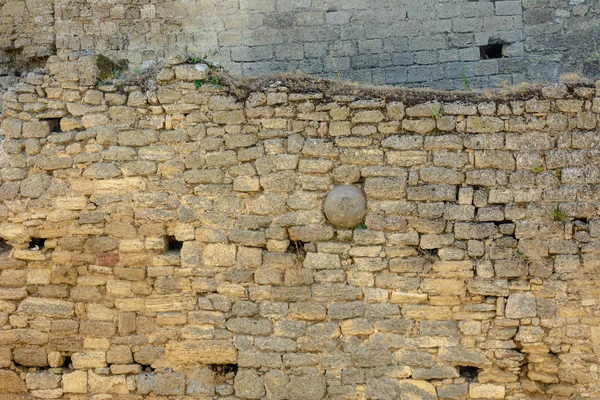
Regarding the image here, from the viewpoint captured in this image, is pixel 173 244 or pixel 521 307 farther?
pixel 173 244

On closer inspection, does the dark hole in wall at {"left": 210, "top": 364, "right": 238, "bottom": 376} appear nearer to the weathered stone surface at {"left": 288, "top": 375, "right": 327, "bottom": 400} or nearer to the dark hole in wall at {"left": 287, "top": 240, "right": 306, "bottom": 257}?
the weathered stone surface at {"left": 288, "top": 375, "right": 327, "bottom": 400}

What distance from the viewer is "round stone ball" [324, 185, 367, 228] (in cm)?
562

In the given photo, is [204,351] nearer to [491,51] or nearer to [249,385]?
[249,385]

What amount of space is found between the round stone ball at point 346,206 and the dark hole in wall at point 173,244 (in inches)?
48.0

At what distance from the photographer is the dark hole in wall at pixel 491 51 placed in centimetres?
920

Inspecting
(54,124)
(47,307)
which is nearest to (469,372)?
(47,307)

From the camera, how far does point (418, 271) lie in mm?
5602

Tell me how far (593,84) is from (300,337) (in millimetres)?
2910

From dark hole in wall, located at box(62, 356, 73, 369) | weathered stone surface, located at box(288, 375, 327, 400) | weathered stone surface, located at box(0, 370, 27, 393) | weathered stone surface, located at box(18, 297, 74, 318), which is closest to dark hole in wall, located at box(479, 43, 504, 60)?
weathered stone surface, located at box(288, 375, 327, 400)

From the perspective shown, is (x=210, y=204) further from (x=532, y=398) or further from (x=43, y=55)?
(x=43, y=55)

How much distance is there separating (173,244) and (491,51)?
5.18m

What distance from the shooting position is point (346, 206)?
18.4 feet

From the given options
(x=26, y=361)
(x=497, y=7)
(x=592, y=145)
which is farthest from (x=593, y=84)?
(x=26, y=361)

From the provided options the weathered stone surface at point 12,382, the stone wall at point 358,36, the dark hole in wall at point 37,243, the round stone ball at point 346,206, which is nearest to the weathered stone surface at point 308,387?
the round stone ball at point 346,206
